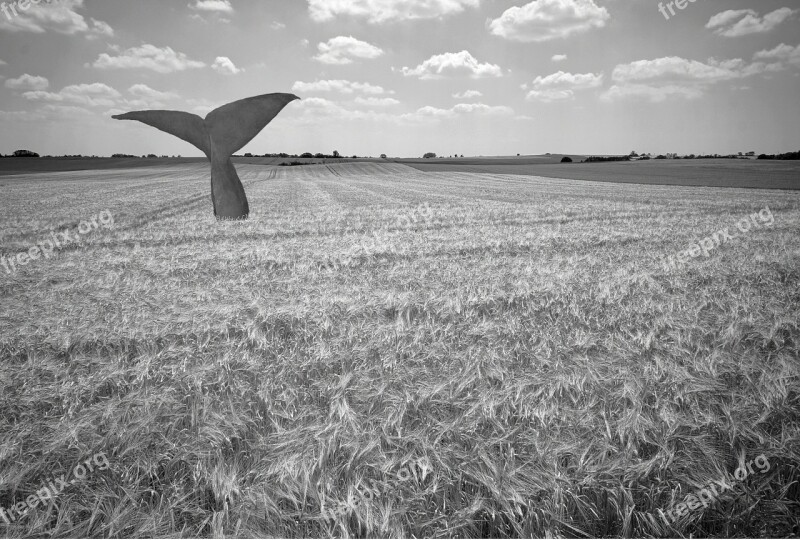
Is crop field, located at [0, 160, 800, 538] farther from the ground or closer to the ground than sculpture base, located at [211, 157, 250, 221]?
closer to the ground

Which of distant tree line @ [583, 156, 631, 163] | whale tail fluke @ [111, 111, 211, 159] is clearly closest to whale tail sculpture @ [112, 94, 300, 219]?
whale tail fluke @ [111, 111, 211, 159]

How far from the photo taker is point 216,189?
13469 millimetres

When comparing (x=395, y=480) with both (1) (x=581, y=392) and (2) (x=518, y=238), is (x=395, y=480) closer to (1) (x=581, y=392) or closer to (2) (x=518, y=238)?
(1) (x=581, y=392)

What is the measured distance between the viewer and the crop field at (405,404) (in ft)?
5.99

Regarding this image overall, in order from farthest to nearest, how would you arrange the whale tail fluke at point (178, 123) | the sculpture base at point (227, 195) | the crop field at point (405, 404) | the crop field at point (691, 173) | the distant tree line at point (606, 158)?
the distant tree line at point (606, 158) < the crop field at point (691, 173) < the sculpture base at point (227, 195) < the whale tail fluke at point (178, 123) < the crop field at point (405, 404)

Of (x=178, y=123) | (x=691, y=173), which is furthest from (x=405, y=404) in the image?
(x=691, y=173)

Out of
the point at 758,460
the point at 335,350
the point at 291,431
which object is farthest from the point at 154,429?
the point at 758,460

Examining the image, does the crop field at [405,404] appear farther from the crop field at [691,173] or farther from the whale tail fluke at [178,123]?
the crop field at [691,173]

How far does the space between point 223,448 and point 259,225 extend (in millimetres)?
11059

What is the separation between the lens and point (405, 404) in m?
2.58

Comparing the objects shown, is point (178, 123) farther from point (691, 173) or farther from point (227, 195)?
point (691, 173)

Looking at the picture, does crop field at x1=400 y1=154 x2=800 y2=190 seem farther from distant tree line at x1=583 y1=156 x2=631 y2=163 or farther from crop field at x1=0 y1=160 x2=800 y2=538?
crop field at x1=0 y1=160 x2=800 y2=538

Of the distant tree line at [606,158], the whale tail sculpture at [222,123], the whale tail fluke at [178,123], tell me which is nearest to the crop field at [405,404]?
the whale tail sculpture at [222,123]

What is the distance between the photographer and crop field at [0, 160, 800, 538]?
→ 5.99 ft
